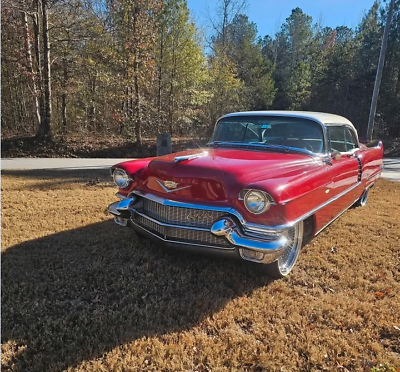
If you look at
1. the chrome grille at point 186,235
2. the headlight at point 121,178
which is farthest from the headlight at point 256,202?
the headlight at point 121,178

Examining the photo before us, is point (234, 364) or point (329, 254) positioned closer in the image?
point (234, 364)

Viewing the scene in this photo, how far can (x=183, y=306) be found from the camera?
2.74 meters

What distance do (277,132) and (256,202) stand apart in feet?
5.13

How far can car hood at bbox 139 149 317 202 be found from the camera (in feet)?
9.46

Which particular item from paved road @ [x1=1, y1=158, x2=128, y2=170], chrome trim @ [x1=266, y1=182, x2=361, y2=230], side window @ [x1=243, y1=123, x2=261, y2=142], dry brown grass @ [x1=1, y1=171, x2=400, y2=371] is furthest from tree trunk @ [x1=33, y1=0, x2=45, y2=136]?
chrome trim @ [x1=266, y1=182, x2=361, y2=230]

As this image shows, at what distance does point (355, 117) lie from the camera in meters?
27.7

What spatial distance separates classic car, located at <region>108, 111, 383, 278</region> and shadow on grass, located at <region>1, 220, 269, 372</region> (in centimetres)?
38

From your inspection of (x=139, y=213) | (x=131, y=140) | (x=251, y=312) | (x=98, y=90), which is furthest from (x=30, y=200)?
(x=98, y=90)

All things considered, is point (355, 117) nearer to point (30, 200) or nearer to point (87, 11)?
point (87, 11)

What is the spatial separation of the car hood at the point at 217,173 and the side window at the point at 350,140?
164 centimetres

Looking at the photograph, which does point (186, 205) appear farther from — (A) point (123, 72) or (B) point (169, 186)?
(A) point (123, 72)

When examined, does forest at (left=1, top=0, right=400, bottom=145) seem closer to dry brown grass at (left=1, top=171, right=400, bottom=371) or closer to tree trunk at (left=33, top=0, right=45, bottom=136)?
tree trunk at (left=33, top=0, right=45, bottom=136)

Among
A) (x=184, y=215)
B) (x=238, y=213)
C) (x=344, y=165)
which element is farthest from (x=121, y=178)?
(x=344, y=165)

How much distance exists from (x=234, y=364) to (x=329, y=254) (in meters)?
2.19
